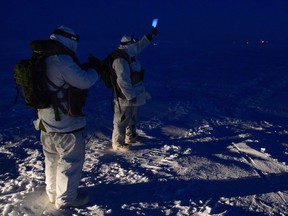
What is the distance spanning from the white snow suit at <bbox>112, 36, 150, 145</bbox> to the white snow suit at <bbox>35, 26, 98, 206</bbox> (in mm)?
1505

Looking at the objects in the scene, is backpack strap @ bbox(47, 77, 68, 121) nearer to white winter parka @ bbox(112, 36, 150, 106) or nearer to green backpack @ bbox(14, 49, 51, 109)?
Answer: green backpack @ bbox(14, 49, 51, 109)

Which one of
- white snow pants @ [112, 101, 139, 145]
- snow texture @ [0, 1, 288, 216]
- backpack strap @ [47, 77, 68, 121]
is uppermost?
backpack strap @ [47, 77, 68, 121]

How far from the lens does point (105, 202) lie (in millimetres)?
4246

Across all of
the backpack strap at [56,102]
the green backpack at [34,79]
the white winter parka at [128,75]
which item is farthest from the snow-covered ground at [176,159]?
the green backpack at [34,79]

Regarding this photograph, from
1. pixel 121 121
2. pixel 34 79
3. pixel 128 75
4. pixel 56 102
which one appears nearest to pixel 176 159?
pixel 121 121

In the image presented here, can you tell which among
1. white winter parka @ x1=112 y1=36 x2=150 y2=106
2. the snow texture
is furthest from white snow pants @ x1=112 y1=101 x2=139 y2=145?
the snow texture

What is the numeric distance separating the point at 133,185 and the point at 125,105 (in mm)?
1534

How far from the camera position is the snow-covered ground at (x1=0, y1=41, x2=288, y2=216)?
419 centimetres

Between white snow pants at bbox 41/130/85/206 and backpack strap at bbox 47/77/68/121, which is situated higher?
backpack strap at bbox 47/77/68/121

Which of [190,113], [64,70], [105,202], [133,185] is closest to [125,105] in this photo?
[133,185]

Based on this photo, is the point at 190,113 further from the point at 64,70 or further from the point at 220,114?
the point at 64,70

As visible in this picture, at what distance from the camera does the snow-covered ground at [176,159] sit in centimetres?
419

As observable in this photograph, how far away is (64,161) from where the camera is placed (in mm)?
3846

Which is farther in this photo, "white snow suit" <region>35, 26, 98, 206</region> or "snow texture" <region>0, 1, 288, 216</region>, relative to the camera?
"snow texture" <region>0, 1, 288, 216</region>
